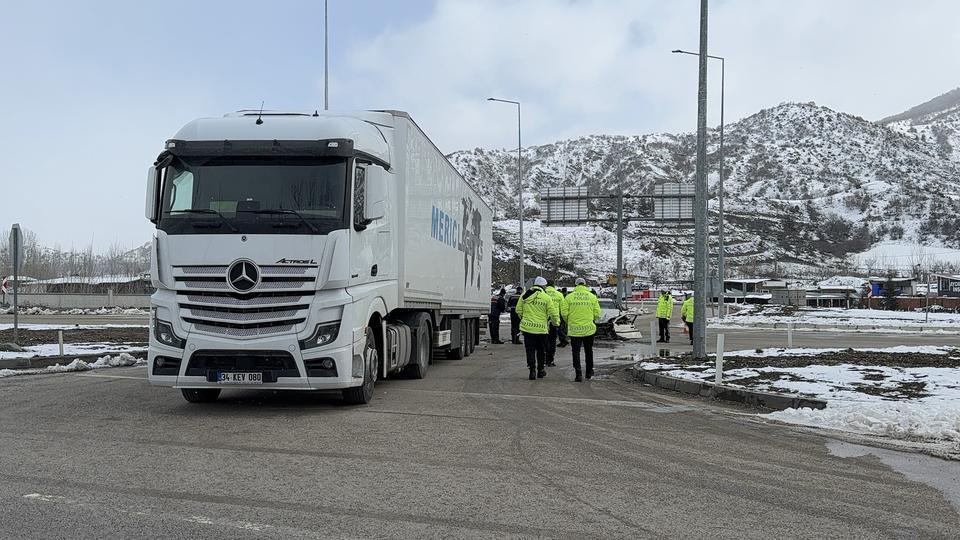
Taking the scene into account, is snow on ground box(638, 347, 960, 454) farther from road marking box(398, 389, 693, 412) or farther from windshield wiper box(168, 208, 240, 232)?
windshield wiper box(168, 208, 240, 232)

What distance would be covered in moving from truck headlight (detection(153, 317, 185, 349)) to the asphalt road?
810 millimetres

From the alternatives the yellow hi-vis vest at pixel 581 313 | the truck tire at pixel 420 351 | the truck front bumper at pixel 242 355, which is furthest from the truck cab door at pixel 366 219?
the yellow hi-vis vest at pixel 581 313

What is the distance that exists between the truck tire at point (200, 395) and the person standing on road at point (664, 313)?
55.0ft

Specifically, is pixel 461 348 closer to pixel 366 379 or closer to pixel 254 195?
pixel 366 379

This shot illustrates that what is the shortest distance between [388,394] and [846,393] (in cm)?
603

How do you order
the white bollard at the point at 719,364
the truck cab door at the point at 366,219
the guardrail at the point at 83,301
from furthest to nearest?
the guardrail at the point at 83,301, the white bollard at the point at 719,364, the truck cab door at the point at 366,219

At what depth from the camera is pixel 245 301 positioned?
29.8 feet

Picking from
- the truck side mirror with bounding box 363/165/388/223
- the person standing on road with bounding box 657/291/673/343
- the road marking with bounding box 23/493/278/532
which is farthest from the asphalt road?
the person standing on road with bounding box 657/291/673/343

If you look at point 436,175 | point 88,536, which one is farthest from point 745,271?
point 88,536

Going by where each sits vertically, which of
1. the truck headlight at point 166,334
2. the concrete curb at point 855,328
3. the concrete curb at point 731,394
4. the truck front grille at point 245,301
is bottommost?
the concrete curb at point 855,328

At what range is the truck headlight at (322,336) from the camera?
9211mm

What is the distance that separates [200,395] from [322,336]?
2325mm

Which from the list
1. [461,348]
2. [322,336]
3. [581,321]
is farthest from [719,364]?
[461,348]

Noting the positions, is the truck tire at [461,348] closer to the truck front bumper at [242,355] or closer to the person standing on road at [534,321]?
the person standing on road at [534,321]
